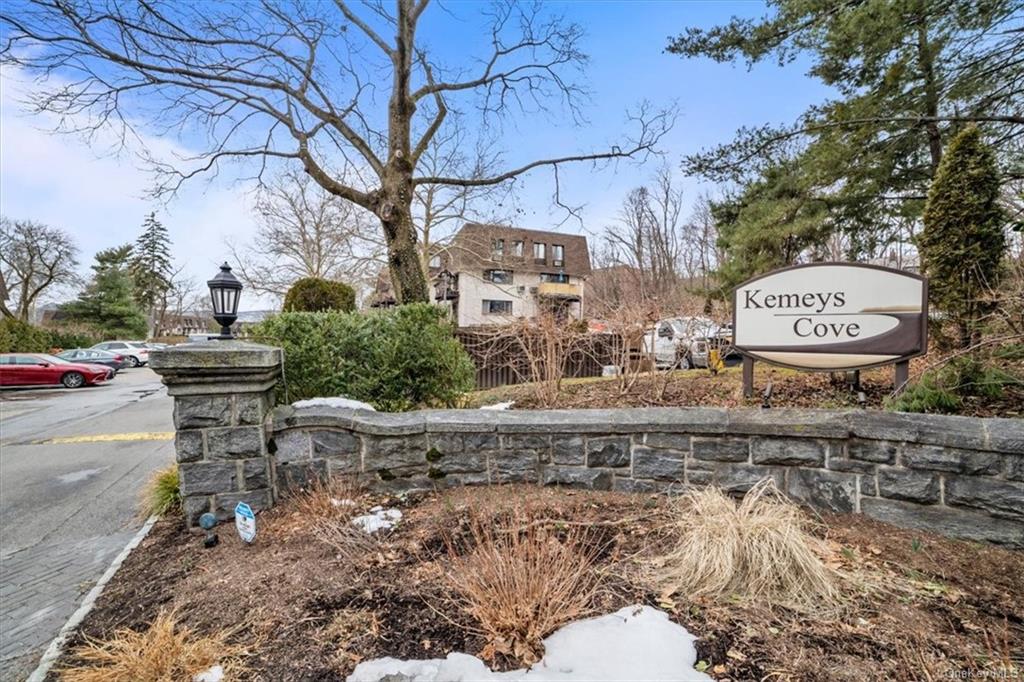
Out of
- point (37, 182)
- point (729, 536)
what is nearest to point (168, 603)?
point (729, 536)

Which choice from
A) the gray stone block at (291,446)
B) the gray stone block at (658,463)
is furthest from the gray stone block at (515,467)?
the gray stone block at (291,446)

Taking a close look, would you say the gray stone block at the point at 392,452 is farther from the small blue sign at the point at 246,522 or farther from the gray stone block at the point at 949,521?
the gray stone block at the point at 949,521

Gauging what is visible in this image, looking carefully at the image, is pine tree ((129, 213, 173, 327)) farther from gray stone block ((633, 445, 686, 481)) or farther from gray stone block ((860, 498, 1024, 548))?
gray stone block ((860, 498, 1024, 548))

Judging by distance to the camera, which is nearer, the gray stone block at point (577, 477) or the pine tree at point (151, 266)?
the gray stone block at point (577, 477)

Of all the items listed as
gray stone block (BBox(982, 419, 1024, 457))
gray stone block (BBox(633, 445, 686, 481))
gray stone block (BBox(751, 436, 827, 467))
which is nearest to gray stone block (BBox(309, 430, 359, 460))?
gray stone block (BBox(633, 445, 686, 481))

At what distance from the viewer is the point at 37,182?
8945 millimetres

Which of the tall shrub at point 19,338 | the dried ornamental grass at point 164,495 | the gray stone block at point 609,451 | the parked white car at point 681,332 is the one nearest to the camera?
the gray stone block at point 609,451

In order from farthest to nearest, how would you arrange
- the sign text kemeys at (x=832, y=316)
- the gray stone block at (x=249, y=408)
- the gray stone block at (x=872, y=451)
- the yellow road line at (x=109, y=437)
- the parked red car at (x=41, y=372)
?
1. the parked red car at (x=41, y=372)
2. the yellow road line at (x=109, y=437)
3. the sign text kemeys at (x=832, y=316)
4. the gray stone block at (x=249, y=408)
5. the gray stone block at (x=872, y=451)

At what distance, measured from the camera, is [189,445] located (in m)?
2.86

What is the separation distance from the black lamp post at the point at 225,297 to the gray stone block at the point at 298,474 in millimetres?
1119

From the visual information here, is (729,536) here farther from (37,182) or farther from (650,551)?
(37,182)

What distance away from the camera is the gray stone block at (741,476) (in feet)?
9.19

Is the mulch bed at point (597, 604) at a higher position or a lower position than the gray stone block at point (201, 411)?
lower

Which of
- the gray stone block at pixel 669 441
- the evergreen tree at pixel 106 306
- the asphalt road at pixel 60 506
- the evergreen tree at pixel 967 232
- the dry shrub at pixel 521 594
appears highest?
the evergreen tree at pixel 106 306
